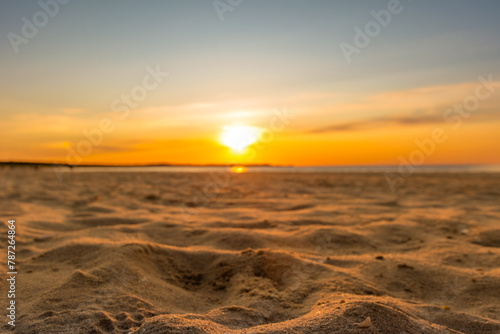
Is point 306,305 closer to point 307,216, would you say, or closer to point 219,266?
point 219,266

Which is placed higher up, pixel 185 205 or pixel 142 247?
pixel 185 205

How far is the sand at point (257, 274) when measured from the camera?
4.88 feet

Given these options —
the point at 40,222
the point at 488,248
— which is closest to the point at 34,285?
the point at 40,222

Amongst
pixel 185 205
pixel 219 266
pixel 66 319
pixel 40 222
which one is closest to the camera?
pixel 66 319

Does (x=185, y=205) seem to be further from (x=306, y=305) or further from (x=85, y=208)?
(x=306, y=305)

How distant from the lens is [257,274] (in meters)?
2.22

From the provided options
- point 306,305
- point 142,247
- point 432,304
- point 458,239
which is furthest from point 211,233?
point 458,239

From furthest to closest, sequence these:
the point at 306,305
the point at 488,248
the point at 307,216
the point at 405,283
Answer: the point at 307,216 < the point at 488,248 < the point at 405,283 < the point at 306,305

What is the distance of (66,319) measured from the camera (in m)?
1.51

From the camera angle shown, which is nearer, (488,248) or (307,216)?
(488,248)

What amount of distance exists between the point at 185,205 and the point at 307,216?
2.13 metres

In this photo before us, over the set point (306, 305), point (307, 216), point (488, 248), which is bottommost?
point (306, 305)

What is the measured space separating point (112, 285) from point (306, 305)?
1096mm

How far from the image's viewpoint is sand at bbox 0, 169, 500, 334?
1488 mm
